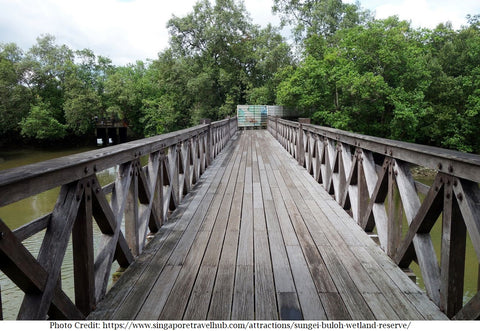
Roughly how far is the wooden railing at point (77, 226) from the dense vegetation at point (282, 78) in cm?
1765

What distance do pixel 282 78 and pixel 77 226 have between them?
2368 centimetres

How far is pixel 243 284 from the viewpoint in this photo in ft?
6.75

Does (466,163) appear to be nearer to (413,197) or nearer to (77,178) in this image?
(413,197)

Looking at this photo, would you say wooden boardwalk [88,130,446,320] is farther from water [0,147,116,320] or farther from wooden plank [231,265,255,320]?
water [0,147,116,320]

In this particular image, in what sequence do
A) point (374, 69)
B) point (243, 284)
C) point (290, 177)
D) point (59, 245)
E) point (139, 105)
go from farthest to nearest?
1. point (139, 105)
2. point (374, 69)
3. point (290, 177)
4. point (243, 284)
5. point (59, 245)

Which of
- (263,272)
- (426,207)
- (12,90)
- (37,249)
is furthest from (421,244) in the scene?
(12,90)

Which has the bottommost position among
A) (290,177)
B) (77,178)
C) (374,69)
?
(290,177)

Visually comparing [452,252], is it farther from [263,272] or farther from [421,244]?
[263,272]

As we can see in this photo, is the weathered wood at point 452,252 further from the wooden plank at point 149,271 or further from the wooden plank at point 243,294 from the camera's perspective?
the wooden plank at point 149,271

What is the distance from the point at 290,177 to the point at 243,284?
3.81m

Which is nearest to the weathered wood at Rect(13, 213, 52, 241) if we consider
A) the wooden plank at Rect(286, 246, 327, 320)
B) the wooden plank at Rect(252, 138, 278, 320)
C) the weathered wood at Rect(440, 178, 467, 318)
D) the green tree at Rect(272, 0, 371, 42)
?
the wooden plank at Rect(252, 138, 278, 320)

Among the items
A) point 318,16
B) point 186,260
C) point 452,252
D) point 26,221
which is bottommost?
point 26,221

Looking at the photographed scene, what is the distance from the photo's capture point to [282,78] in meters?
24.2

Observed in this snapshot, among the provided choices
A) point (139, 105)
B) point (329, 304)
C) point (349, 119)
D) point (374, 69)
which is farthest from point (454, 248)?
point (139, 105)
